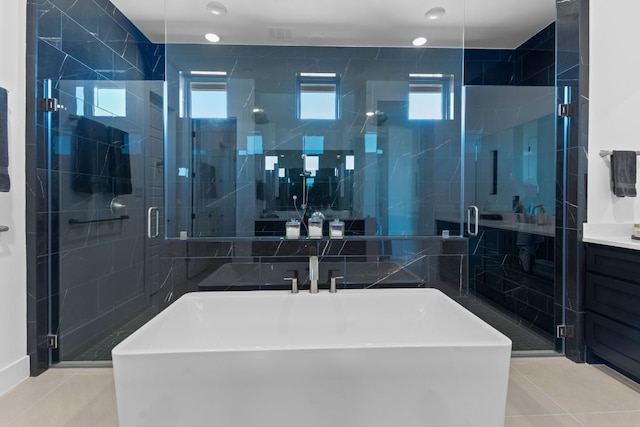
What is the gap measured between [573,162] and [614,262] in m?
0.71

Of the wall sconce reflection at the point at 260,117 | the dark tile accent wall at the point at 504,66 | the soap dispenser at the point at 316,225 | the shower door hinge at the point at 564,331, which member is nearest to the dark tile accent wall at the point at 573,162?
the shower door hinge at the point at 564,331

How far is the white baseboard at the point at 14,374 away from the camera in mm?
2025

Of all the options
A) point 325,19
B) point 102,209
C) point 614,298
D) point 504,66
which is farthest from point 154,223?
point 504,66

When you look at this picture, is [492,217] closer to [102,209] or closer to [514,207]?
[514,207]

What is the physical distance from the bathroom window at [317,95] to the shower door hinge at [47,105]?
5.42 ft

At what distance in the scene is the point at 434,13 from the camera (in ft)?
9.00

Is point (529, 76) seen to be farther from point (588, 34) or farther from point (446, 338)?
point (446, 338)

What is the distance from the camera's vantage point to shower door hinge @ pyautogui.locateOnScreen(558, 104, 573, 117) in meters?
2.45

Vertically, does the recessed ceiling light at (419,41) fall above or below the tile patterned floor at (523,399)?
above

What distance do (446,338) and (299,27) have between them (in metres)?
2.46

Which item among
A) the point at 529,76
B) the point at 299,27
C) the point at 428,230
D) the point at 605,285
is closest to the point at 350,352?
the point at 428,230

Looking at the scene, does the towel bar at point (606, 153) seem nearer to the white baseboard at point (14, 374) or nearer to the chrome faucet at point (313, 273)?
the chrome faucet at point (313, 273)

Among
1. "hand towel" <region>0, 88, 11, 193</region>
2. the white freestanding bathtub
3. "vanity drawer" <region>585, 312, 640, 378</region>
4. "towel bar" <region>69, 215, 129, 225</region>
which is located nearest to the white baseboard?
"towel bar" <region>69, 215, 129, 225</region>

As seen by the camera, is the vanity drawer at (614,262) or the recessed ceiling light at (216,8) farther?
the recessed ceiling light at (216,8)
